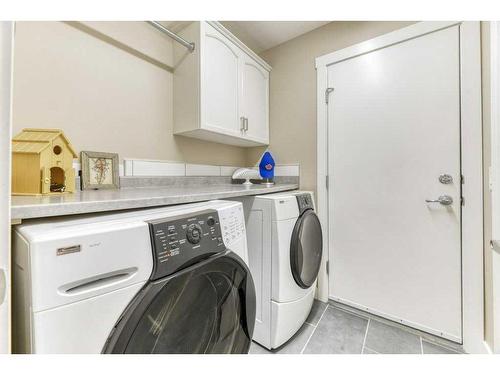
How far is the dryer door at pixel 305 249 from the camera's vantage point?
129cm

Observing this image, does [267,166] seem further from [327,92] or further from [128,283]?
[128,283]

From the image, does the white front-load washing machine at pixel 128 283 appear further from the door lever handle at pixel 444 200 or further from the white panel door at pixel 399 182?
the door lever handle at pixel 444 200

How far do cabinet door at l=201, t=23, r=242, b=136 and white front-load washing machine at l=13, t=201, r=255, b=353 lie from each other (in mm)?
965

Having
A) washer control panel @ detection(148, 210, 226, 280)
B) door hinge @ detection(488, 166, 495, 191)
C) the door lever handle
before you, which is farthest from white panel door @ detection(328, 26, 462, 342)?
washer control panel @ detection(148, 210, 226, 280)

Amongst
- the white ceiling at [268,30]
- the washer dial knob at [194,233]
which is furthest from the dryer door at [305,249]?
the white ceiling at [268,30]

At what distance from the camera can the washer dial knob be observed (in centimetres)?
67

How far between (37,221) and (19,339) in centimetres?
27

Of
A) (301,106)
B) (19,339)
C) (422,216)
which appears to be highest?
(301,106)

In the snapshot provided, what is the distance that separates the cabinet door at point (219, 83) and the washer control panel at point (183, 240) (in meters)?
0.94

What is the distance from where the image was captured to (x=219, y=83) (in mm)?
1596

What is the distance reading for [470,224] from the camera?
4.11 ft

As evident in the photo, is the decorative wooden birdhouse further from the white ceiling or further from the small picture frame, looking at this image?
the white ceiling
